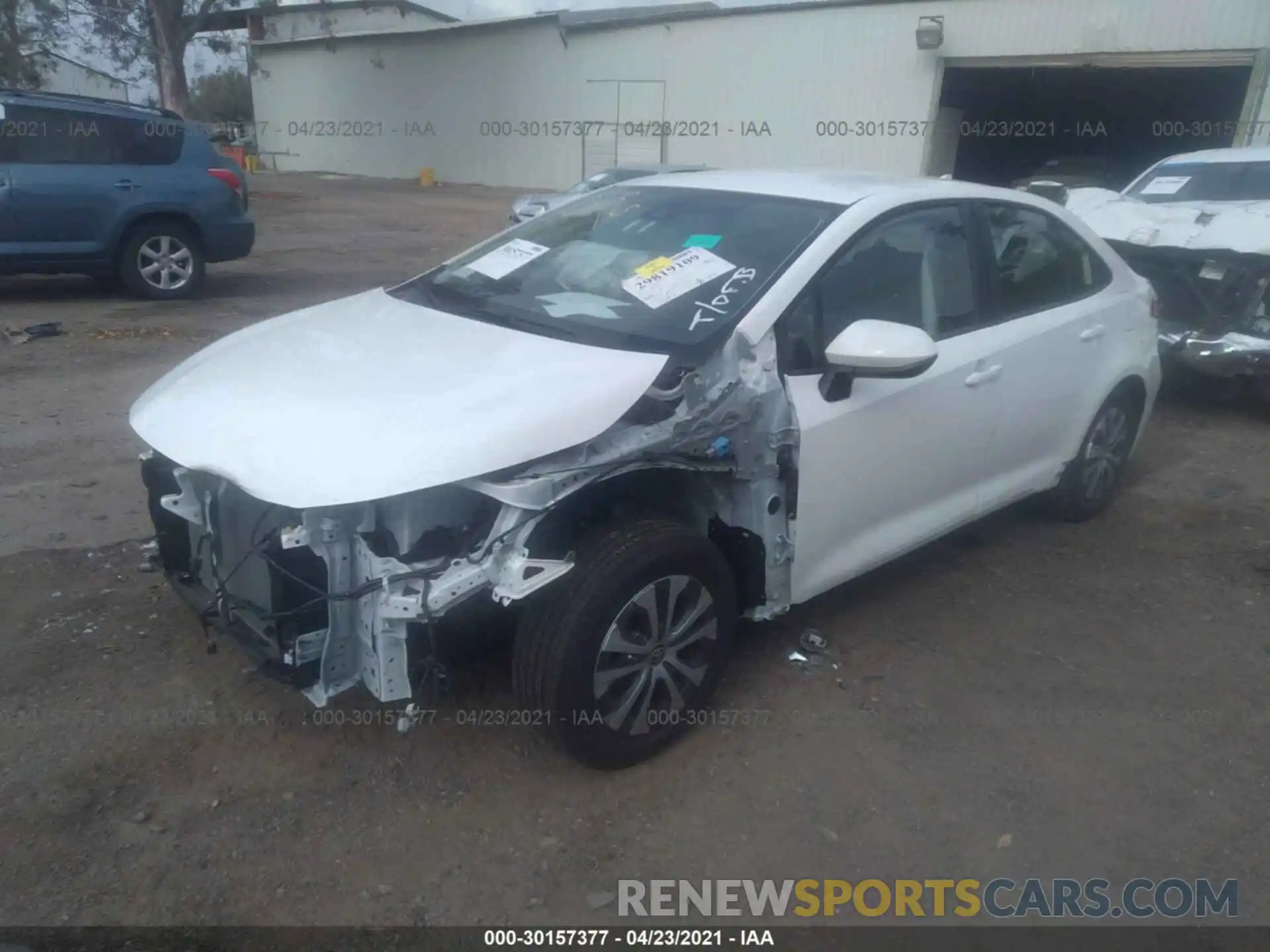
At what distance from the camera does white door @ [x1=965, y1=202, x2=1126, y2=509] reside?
4.02 metres

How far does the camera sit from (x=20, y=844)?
8.80 ft

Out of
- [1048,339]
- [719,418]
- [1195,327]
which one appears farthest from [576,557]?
[1195,327]

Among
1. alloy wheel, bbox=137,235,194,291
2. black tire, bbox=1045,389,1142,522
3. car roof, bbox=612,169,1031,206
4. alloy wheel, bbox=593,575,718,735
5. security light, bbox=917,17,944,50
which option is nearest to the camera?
alloy wheel, bbox=593,575,718,735

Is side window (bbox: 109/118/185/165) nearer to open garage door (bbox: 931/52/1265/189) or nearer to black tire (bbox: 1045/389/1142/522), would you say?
black tire (bbox: 1045/389/1142/522)

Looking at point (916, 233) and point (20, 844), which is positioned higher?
point (916, 233)

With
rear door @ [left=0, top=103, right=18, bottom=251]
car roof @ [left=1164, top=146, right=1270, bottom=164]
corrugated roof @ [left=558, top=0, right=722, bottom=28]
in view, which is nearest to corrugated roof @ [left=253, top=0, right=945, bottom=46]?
corrugated roof @ [left=558, top=0, right=722, bottom=28]


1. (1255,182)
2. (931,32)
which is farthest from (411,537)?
(931,32)

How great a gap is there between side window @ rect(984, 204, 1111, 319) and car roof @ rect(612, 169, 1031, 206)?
127mm

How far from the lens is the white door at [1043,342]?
13.2 ft

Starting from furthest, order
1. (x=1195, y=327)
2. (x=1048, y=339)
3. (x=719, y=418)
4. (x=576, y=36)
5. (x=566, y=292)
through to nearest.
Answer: (x=576, y=36) < (x=1195, y=327) < (x=1048, y=339) < (x=566, y=292) < (x=719, y=418)

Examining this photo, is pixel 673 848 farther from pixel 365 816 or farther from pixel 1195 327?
pixel 1195 327

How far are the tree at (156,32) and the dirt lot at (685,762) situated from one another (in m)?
21.4

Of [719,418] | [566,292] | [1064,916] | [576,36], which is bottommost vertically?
[1064,916]

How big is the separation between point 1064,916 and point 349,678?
1.95 meters
